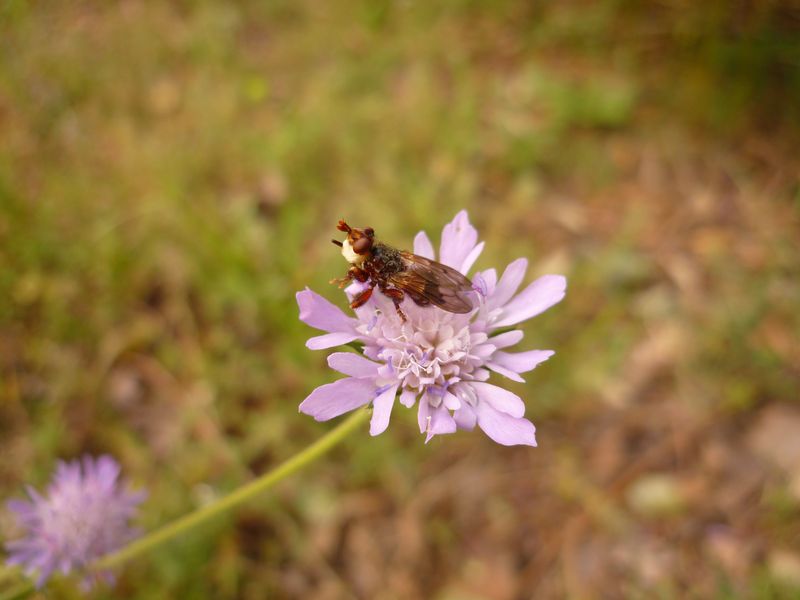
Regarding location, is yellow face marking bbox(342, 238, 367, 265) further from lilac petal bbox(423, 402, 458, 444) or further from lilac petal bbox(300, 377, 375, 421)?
lilac petal bbox(423, 402, 458, 444)

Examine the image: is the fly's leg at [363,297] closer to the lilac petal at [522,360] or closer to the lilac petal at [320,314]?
the lilac petal at [320,314]

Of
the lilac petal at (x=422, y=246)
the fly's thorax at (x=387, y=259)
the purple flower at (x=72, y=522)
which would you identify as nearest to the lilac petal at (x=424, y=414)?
the fly's thorax at (x=387, y=259)

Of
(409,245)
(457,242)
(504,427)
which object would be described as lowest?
(504,427)

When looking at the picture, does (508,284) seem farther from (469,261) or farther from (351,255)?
(351,255)

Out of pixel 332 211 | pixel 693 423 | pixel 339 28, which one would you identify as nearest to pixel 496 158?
pixel 332 211

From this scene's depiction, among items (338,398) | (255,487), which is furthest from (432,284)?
(255,487)

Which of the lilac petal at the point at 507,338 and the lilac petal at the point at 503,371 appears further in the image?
the lilac petal at the point at 507,338
